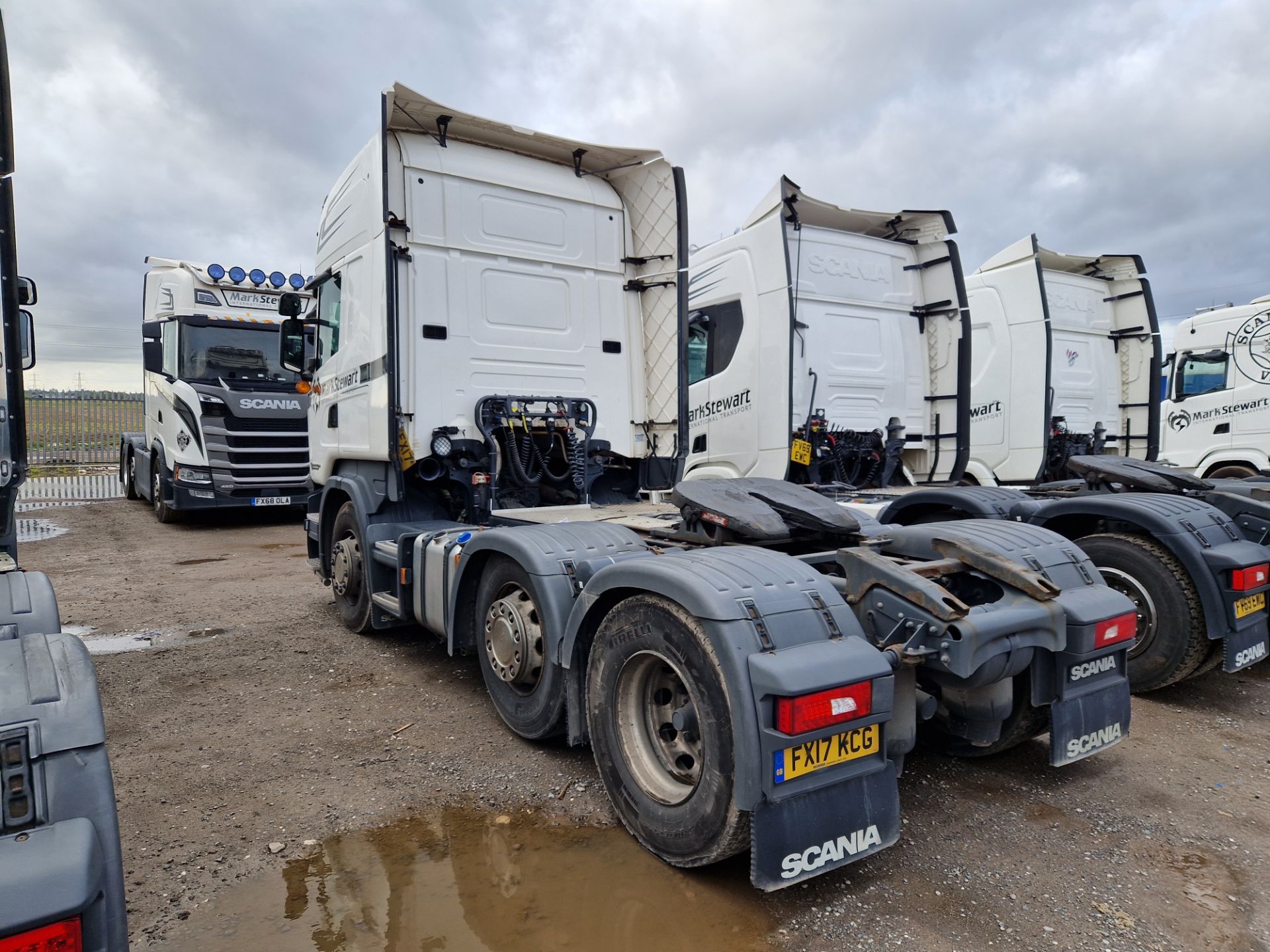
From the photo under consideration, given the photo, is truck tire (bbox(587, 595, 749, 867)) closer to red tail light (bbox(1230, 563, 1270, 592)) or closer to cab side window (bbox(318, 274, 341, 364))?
red tail light (bbox(1230, 563, 1270, 592))

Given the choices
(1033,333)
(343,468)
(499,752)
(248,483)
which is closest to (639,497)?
(343,468)

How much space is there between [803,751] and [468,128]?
4.41 m

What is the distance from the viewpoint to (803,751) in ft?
7.13

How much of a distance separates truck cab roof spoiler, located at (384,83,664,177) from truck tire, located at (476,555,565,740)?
2868 millimetres

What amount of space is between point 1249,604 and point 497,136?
5.18 m

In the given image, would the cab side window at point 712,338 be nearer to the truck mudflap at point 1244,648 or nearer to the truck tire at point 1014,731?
the truck mudflap at point 1244,648

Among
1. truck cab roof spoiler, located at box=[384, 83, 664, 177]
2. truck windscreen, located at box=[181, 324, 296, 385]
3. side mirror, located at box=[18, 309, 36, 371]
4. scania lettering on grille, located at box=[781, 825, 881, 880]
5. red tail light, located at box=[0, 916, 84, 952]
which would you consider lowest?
scania lettering on grille, located at box=[781, 825, 881, 880]


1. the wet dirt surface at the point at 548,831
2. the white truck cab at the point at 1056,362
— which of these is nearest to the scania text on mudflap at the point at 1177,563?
the wet dirt surface at the point at 548,831

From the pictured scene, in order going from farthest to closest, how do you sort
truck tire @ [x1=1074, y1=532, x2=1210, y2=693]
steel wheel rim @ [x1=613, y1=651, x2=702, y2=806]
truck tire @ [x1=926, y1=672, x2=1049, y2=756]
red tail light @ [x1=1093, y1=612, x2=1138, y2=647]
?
truck tire @ [x1=1074, y1=532, x2=1210, y2=693]
truck tire @ [x1=926, y1=672, x2=1049, y2=756]
red tail light @ [x1=1093, y1=612, x2=1138, y2=647]
steel wheel rim @ [x1=613, y1=651, x2=702, y2=806]

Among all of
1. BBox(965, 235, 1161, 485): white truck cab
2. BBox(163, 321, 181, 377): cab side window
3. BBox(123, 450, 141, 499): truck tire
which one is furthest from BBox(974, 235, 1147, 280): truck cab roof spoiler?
BBox(123, 450, 141, 499): truck tire

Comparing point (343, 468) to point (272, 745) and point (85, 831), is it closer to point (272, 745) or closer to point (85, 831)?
point (272, 745)

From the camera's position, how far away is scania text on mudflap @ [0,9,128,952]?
1164 millimetres

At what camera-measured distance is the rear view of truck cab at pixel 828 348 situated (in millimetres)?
6781

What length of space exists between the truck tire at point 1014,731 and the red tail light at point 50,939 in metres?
2.80
